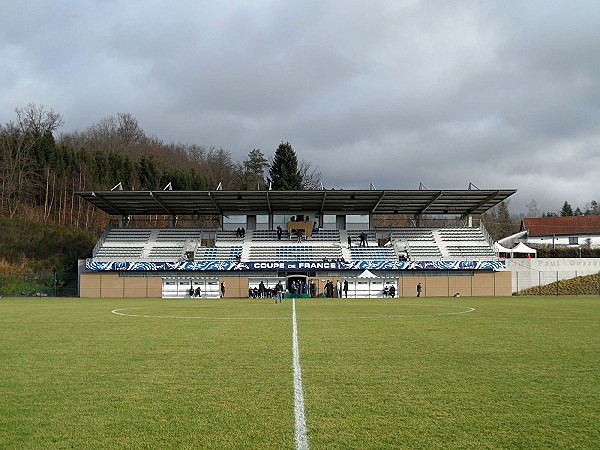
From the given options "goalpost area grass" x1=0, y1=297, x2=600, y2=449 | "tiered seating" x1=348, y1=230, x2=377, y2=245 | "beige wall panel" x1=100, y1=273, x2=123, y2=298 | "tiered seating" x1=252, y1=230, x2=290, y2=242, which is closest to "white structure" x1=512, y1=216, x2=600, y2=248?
"tiered seating" x1=348, y1=230, x2=377, y2=245

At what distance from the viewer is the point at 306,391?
406 inches

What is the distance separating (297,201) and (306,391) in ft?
188

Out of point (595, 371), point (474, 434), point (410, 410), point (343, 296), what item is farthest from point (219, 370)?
point (343, 296)

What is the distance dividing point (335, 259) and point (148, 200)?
2048 centimetres

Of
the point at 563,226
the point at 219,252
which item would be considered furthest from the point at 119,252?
the point at 563,226

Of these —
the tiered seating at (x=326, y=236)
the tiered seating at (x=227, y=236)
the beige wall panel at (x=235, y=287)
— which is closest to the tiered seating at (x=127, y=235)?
the tiered seating at (x=227, y=236)

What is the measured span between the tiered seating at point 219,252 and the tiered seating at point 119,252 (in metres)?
6.35

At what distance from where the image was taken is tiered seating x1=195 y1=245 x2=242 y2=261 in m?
65.9

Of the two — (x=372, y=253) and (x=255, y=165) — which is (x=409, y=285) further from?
(x=255, y=165)

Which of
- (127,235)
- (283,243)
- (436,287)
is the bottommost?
(436,287)

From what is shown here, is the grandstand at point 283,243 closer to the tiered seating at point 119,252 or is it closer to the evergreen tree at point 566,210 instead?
the tiered seating at point 119,252

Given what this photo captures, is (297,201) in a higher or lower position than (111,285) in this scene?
higher

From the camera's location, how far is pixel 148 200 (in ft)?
216

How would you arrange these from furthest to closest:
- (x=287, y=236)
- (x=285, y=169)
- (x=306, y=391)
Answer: (x=285, y=169), (x=287, y=236), (x=306, y=391)
